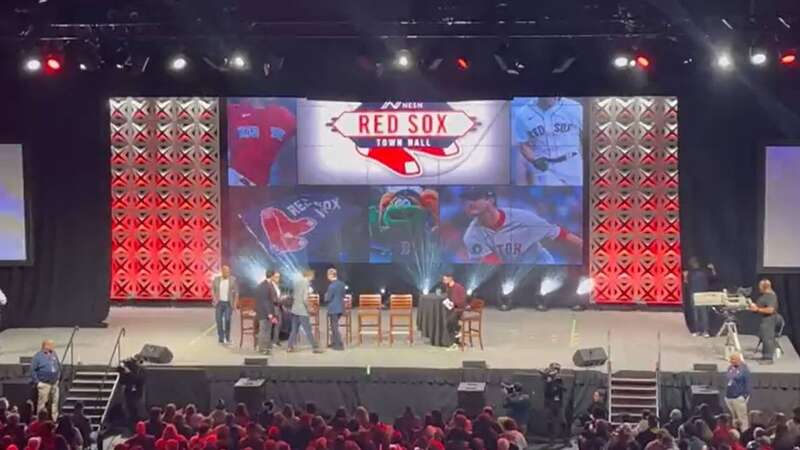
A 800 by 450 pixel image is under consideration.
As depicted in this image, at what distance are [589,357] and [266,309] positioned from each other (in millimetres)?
4757

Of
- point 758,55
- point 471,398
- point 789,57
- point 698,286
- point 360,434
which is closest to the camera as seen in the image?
point 360,434

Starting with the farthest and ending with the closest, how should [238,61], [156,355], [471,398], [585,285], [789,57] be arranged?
1. [585,285]
2. [238,61]
3. [156,355]
4. [789,57]
5. [471,398]

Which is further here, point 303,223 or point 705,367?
point 303,223

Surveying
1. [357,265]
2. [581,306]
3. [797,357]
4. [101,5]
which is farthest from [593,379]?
[101,5]

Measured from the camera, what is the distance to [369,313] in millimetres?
21266

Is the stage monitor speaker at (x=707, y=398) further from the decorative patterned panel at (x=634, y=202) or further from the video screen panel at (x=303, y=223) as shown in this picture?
the video screen panel at (x=303, y=223)

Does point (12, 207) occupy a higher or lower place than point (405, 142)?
lower

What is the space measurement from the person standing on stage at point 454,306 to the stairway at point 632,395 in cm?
269

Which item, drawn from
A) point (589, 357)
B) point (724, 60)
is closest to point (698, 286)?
point (589, 357)

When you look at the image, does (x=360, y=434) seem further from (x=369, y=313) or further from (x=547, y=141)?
(x=547, y=141)

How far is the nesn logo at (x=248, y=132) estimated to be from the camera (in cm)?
2442

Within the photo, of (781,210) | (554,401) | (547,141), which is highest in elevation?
(547,141)

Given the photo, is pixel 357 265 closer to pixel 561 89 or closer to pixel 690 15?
pixel 561 89

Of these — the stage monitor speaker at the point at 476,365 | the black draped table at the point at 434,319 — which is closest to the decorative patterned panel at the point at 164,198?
the black draped table at the point at 434,319
